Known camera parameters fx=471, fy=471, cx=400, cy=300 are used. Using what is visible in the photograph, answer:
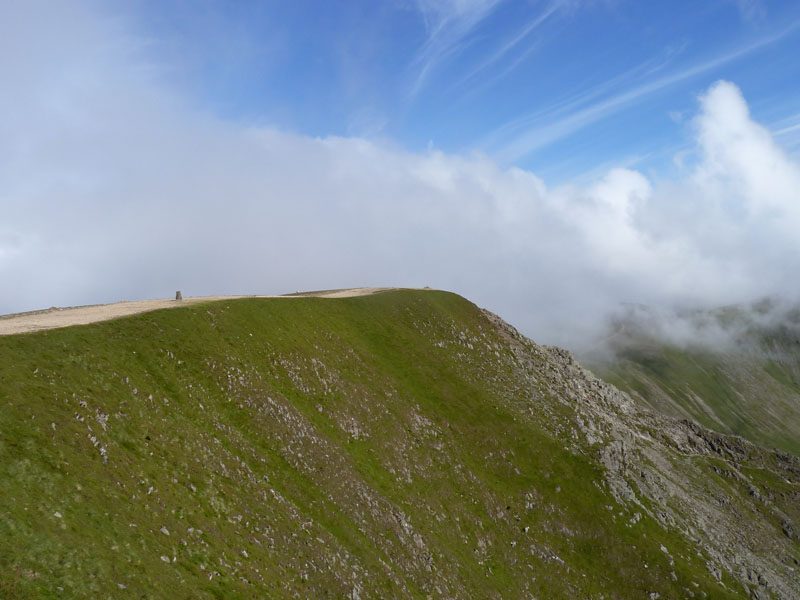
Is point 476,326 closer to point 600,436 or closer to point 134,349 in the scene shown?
point 600,436

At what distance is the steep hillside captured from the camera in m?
28.7

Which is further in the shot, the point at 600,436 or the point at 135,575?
the point at 600,436

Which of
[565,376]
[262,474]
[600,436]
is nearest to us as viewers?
[262,474]

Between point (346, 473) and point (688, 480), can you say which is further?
point (688, 480)

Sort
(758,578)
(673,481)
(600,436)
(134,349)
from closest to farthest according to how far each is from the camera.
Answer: (134,349)
(758,578)
(600,436)
(673,481)

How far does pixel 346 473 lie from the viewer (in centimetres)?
5212

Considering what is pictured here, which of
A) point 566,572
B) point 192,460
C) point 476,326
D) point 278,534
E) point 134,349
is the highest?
point 476,326

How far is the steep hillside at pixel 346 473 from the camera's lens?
28656 mm

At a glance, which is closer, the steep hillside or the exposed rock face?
the steep hillside

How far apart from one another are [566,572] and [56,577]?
58.7m

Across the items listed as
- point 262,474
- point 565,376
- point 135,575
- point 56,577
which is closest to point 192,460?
point 262,474

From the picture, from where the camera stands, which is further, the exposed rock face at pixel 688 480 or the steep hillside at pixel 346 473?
the exposed rock face at pixel 688 480

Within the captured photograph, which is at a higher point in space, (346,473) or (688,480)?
(346,473)

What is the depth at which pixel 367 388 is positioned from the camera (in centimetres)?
6950
